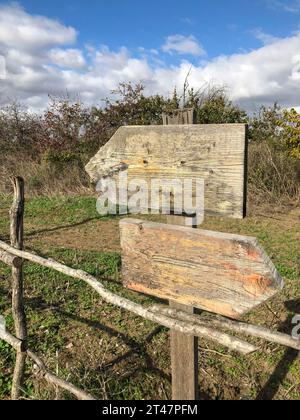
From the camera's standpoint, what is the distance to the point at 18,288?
105 inches

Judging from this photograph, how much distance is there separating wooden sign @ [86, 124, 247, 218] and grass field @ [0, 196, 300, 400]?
167cm

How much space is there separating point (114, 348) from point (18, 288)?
129cm

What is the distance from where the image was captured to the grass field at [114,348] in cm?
311

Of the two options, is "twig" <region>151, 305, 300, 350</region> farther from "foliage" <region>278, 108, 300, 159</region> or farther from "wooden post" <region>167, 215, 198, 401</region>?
"foliage" <region>278, 108, 300, 159</region>

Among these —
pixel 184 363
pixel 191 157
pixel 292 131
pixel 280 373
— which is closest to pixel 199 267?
pixel 191 157

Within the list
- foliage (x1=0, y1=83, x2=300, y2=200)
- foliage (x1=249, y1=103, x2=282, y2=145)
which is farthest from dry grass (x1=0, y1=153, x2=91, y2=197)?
foliage (x1=249, y1=103, x2=282, y2=145)

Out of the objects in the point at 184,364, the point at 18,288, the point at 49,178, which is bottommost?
the point at 184,364

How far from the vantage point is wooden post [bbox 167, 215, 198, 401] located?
217cm

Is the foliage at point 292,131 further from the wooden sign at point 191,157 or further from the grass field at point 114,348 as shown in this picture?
the wooden sign at point 191,157

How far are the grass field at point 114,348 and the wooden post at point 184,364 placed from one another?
2.12 ft

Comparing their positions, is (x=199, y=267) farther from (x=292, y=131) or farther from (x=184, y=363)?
(x=292, y=131)

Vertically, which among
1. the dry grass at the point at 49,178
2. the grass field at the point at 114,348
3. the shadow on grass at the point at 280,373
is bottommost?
the shadow on grass at the point at 280,373

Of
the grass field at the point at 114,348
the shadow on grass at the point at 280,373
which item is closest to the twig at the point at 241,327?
the grass field at the point at 114,348
